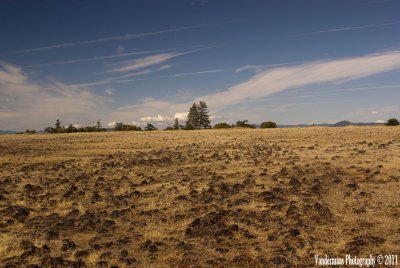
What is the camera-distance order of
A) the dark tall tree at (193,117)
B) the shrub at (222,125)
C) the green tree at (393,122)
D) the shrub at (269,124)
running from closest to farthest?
the green tree at (393,122) < the shrub at (269,124) < the shrub at (222,125) < the dark tall tree at (193,117)

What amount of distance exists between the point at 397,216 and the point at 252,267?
20.8 ft

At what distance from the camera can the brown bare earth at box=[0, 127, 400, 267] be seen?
938 centimetres

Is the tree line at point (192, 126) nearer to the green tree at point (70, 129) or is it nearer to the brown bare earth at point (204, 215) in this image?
the green tree at point (70, 129)

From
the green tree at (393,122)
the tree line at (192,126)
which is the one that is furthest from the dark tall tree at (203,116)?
the green tree at (393,122)

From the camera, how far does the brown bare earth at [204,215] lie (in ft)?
30.8

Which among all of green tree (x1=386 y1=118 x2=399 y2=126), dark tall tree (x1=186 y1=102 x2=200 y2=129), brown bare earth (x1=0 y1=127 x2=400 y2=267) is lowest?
brown bare earth (x1=0 y1=127 x2=400 y2=267)

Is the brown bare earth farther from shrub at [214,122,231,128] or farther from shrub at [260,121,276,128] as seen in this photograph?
shrub at [214,122,231,128]

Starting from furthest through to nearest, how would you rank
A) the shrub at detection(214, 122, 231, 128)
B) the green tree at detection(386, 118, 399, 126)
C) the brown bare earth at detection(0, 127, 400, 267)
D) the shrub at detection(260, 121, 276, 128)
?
the shrub at detection(214, 122, 231, 128) → the shrub at detection(260, 121, 276, 128) → the green tree at detection(386, 118, 399, 126) → the brown bare earth at detection(0, 127, 400, 267)

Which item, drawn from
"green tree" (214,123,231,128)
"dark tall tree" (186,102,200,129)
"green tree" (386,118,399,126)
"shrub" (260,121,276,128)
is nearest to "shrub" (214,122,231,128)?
"green tree" (214,123,231,128)

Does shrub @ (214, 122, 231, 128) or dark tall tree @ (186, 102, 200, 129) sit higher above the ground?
dark tall tree @ (186, 102, 200, 129)

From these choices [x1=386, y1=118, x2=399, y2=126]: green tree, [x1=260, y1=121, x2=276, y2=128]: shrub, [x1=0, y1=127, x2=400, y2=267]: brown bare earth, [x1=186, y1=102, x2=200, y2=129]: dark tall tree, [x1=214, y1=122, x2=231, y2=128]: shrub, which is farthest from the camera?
[x1=186, y1=102, x2=200, y2=129]: dark tall tree

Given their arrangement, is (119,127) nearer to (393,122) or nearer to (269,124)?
(269,124)

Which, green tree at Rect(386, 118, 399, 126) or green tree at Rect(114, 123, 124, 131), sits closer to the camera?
green tree at Rect(386, 118, 399, 126)

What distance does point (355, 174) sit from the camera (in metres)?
18.9
